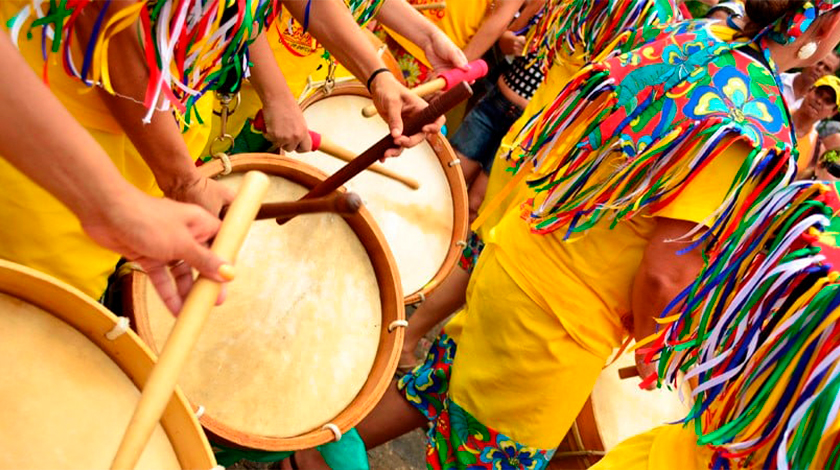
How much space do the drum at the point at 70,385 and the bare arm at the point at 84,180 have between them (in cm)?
29

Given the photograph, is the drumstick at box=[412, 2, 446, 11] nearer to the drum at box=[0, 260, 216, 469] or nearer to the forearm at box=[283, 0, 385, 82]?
the forearm at box=[283, 0, 385, 82]

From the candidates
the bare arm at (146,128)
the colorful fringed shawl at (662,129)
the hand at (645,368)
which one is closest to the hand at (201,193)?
the bare arm at (146,128)

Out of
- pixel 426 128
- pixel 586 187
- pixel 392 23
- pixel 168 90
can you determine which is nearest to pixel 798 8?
pixel 586 187

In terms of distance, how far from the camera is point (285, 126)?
218 centimetres

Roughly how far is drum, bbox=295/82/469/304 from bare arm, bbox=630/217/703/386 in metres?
0.83

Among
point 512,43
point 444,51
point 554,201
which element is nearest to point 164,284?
point 554,201

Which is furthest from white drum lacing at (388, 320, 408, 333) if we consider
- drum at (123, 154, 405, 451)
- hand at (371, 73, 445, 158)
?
hand at (371, 73, 445, 158)

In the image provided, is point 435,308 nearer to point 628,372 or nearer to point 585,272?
point 628,372

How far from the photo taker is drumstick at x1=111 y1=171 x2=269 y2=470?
1.12 m

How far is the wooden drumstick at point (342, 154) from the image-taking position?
7.68ft

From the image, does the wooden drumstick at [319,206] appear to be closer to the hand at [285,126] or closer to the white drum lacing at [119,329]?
the white drum lacing at [119,329]

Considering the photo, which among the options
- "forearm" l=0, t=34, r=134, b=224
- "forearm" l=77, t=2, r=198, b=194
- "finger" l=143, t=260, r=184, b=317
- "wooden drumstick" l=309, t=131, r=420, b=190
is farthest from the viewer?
"wooden drumstick" l=309, t=131, r=420, b=190

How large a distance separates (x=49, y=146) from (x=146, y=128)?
1.40 ft

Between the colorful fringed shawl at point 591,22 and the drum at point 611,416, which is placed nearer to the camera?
the drum at point 611,416
